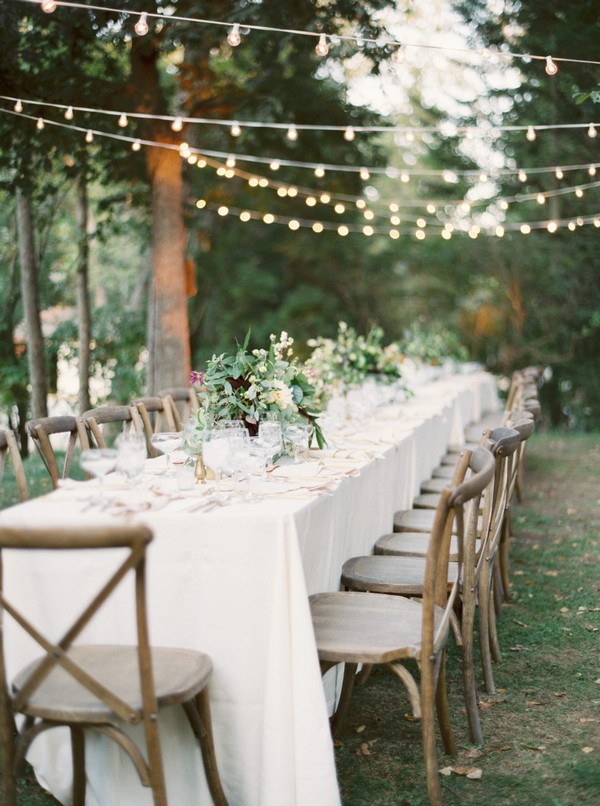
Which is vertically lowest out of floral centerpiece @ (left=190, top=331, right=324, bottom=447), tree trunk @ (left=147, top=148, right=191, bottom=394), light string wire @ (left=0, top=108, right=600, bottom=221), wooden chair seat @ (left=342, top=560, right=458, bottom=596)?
wooden chair seat @ (left=342, top=560, right=458, bottom=596)

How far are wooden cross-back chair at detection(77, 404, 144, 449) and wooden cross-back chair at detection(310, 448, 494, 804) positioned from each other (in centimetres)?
148

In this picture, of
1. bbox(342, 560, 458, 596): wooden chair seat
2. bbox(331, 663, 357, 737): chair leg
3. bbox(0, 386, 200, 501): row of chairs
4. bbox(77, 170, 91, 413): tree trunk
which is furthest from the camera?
bbox(77, 170, 91, 413): tree trunk

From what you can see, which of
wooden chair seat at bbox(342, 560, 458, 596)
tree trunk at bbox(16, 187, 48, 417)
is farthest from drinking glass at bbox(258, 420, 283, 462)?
tree trunk at bbox(16, 187, 48, 417)

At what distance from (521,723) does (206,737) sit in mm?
1394

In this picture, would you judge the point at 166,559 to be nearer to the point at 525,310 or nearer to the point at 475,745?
the point at 475,745

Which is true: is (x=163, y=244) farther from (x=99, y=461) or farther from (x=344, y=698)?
(x=344, y=698)

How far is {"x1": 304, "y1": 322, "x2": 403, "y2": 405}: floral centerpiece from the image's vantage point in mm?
5730

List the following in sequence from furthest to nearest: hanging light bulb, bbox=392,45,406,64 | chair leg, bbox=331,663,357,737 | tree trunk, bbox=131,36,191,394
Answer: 1. tree trunk, bbox=131,36,191,394
2. hanging light bulb, bbox=392,45,406,64
3. chair leg, bbox=331,663,357,737

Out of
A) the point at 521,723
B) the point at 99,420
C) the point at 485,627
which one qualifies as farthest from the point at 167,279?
the point at 521,723

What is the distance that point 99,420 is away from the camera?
4.36 metres

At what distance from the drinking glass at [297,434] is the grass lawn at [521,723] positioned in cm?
104

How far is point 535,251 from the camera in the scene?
13.1 meters

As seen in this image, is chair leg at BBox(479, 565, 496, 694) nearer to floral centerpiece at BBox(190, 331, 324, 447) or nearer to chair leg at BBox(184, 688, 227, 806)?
floral centerpiece at BBox(190, 331, 324, 447)

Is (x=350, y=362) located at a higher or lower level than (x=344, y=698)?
higher
